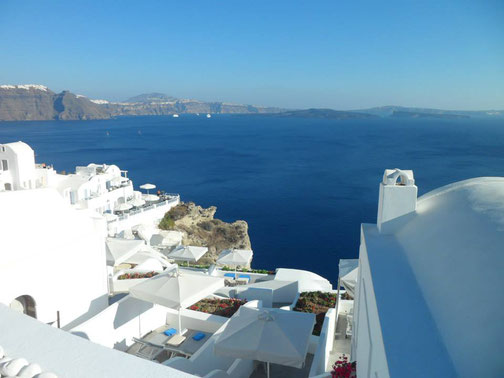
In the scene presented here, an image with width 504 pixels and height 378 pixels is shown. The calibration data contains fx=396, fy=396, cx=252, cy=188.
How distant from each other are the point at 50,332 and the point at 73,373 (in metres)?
1.20

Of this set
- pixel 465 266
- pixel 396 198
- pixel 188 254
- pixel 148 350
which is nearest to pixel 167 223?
pixel 188 254

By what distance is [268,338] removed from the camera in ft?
32.4

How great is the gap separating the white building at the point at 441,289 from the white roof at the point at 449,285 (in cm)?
1

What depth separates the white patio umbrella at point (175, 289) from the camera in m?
11.8

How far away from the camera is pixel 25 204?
1160 centimetres

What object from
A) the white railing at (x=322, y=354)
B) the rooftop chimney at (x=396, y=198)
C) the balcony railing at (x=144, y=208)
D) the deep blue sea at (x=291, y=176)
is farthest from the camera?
the deep blue sea at (x=291, y=176)

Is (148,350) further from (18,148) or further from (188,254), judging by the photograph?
(188,254)

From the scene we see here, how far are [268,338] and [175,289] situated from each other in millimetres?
3636

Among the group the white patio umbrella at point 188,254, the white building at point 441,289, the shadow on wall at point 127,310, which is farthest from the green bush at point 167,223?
the white building at point 441,289

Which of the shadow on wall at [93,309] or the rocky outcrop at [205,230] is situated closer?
the shadow on wall at [93,309]

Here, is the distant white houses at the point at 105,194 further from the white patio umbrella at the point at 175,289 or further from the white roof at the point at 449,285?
the white roof at the point at 449,285

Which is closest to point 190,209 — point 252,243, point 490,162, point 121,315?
point 252,243

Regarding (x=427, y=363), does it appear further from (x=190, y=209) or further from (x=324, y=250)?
(x=324, y=250)

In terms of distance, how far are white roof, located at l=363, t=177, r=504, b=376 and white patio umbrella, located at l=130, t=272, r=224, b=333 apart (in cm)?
591
